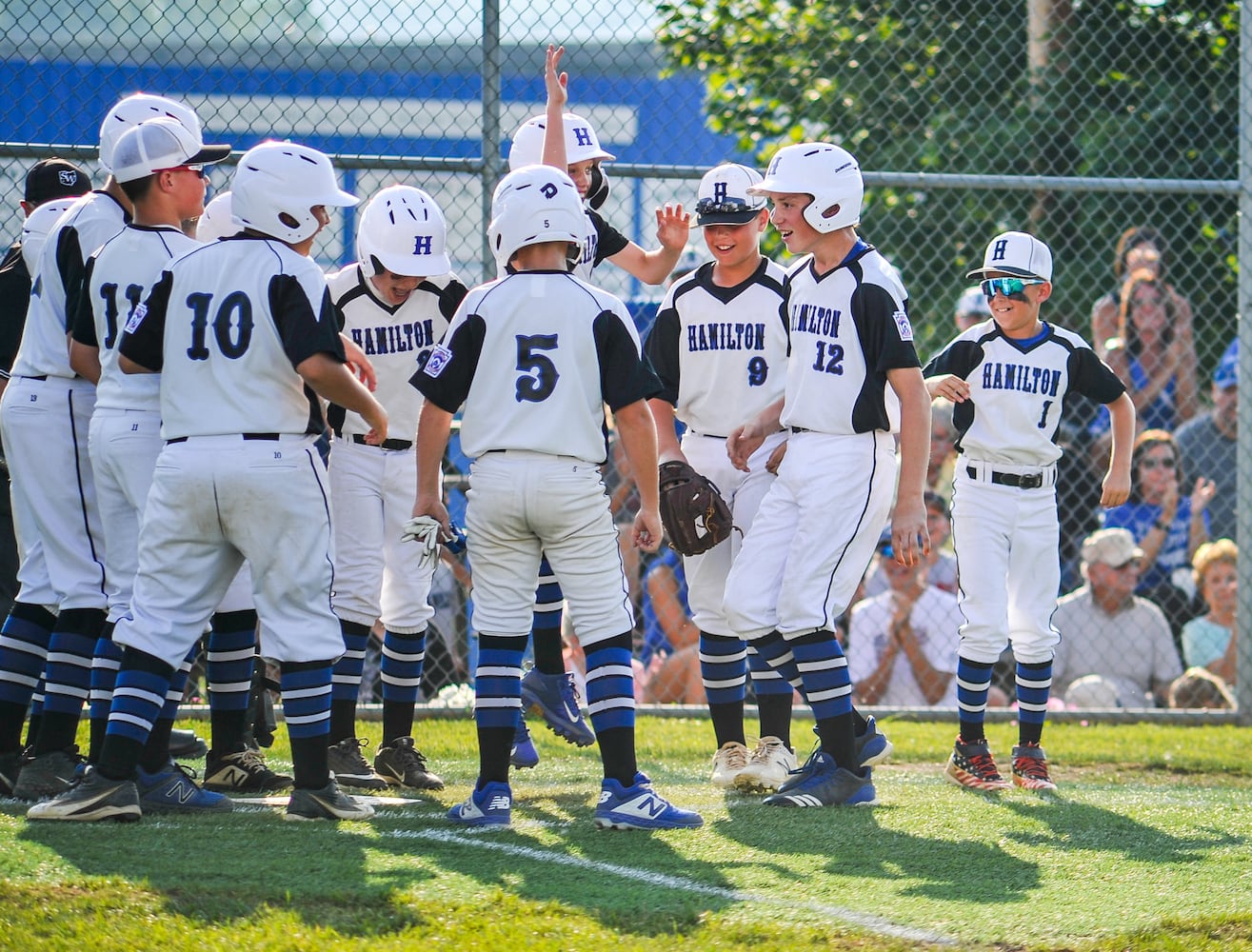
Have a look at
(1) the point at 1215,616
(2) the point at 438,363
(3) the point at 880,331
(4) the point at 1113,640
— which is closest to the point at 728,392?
(3) the point at 880,331

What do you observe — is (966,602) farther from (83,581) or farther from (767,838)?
(83,581)

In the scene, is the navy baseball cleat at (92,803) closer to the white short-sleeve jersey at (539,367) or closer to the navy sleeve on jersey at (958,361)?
the white short-sleeve jersey at (539,367)

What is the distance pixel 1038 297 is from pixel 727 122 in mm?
5177

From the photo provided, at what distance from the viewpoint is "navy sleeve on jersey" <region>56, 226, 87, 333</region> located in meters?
4.95

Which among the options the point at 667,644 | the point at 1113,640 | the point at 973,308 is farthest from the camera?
the point at 973,308

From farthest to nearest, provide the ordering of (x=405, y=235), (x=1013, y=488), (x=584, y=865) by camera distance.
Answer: (x=1013, y=488) → (x=405, y=235) → (x=584, y=865)

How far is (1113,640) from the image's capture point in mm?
8391

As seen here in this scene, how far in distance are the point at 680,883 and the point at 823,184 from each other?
2.47 metres

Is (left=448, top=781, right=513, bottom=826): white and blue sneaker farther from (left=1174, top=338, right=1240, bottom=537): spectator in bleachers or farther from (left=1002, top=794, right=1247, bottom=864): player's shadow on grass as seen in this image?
(left=1174, top=338, right=1240, bottom=537): spectator in bleachers

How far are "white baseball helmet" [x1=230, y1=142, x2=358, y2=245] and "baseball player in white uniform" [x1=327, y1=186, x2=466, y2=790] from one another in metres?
0.75

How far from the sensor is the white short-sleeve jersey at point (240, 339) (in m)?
4.42

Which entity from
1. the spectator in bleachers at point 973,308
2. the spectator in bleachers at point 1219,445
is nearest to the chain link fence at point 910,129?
the spectator in bleachers at point 1219,445

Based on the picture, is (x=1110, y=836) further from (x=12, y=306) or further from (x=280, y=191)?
(x=12, y=306)

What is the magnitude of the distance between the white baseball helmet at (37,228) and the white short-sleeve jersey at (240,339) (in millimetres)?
1088
